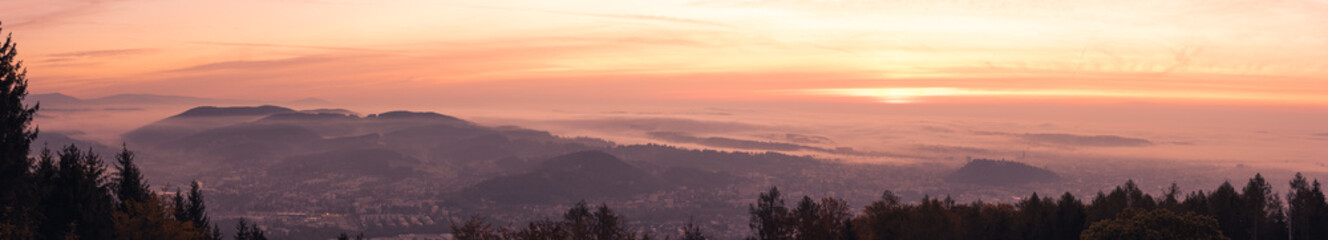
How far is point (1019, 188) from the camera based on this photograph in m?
180

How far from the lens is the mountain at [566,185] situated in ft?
563

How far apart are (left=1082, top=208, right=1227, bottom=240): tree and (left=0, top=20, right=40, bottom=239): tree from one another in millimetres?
39591

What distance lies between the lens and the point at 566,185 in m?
187

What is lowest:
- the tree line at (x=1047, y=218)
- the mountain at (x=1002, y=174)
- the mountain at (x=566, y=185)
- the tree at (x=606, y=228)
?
the mountain at (x=566, y=185)

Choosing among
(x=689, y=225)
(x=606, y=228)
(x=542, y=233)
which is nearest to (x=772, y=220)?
(x=689, y=225)

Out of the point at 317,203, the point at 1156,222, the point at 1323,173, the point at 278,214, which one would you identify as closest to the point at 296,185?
the point at 317,203

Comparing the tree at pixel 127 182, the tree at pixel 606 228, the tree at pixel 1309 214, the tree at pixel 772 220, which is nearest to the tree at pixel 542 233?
the tree at pixel 606 228

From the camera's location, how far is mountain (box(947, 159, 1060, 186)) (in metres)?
189

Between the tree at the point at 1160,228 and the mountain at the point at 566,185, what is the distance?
14645 centimetres

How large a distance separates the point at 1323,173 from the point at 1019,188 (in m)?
60.5

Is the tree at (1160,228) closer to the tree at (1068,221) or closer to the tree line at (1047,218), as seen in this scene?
the tree line at (1047,218)

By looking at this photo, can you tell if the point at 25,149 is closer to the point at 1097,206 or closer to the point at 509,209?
the point at 1097,206

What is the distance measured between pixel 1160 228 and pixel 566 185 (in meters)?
164

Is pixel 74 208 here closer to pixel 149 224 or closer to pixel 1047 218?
pixel 149 224
